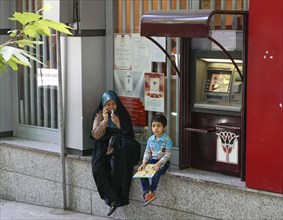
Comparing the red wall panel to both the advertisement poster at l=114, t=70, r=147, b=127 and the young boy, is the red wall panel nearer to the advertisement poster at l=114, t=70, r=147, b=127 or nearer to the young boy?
the young boy

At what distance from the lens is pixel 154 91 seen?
7.65 metres

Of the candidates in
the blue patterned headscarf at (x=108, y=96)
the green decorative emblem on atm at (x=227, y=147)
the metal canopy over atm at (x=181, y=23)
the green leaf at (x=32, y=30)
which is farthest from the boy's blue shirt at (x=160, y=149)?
the green leaf at (x=32, y=30)

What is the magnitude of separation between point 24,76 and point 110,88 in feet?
5.51

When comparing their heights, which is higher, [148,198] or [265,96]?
[265,96]

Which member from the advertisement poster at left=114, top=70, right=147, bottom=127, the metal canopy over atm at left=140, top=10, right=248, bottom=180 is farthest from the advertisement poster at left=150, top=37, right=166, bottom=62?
the metal canopy over atm at left=140, top=10, right=248, bottom=180

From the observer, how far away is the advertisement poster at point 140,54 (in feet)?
25.2

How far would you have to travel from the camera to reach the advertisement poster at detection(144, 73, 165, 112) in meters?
7.59

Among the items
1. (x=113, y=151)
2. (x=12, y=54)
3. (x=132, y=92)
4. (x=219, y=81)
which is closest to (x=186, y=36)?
(x=219, y=81)

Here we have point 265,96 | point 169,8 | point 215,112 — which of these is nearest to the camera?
point 265,96

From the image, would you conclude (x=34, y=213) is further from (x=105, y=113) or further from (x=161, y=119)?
(x=161, y=119)

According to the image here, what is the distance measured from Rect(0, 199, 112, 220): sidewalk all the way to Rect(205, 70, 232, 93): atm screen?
82.8 inches

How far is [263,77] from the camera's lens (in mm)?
6254

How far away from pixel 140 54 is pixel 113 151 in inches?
47.3

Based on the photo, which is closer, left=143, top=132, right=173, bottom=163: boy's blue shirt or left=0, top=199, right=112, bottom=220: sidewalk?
left=143, top=132, right=173, bottom=163: boy's blue shirt
